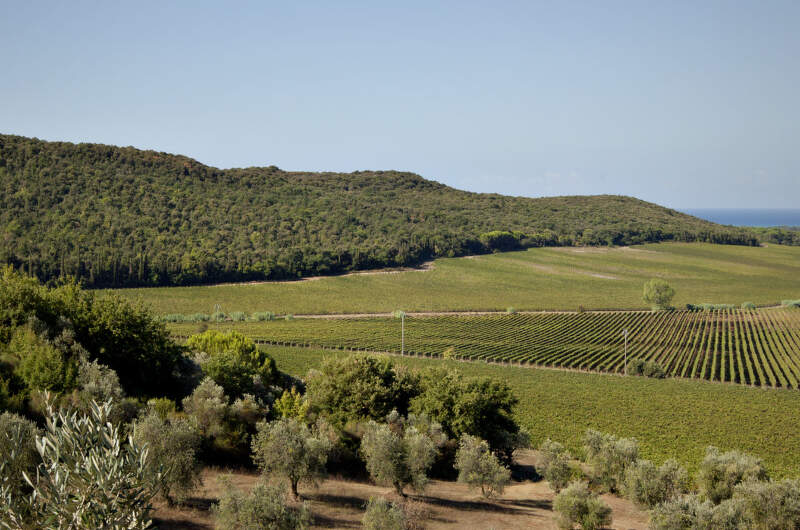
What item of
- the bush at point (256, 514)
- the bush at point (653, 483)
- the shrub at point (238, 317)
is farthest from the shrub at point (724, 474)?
the shrub at point (238, 317)

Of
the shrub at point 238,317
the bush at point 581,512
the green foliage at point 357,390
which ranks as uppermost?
the green foliage at point 357,390

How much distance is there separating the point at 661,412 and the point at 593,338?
3577cm

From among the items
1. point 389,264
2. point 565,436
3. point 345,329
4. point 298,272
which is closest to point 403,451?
point 565,436

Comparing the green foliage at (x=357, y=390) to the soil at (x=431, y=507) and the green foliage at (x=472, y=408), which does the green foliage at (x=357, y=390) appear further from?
the soil at (x=431, y=507)

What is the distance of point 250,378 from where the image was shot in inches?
1374

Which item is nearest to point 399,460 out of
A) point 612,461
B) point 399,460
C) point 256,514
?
point 399,460

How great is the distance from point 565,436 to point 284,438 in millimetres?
23093

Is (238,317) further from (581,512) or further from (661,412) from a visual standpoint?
(581,512)

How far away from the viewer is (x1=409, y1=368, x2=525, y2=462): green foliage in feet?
103

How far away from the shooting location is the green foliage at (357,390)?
32.0m

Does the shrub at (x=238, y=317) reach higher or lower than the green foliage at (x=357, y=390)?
lower

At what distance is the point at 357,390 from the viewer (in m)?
32.2

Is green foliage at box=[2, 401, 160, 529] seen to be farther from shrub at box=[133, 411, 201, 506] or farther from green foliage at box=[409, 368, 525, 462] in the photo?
green foliage at box=[409, 368, 525, 462]

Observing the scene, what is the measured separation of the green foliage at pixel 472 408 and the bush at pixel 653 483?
8504 millimetres
